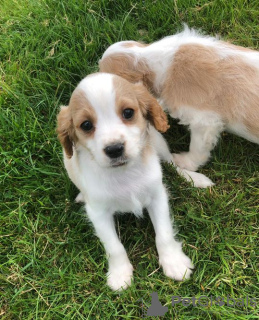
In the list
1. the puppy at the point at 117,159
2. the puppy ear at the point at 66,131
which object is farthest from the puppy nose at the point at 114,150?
the puppy ear at the point at 66,131

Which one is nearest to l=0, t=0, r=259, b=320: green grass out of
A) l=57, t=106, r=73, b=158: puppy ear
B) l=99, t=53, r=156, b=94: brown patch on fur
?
l=99, t=53, r=156, b=94: brown patch on fur

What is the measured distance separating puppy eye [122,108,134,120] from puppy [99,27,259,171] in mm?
1089

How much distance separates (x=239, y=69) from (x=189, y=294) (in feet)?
6.75

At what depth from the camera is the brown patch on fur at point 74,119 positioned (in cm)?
249

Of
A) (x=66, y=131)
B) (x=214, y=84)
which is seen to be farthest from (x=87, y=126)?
(x=214, y=84)

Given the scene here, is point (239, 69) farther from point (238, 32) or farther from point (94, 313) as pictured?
point (94, 313)

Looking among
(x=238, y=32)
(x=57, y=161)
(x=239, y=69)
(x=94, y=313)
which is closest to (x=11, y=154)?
(x=57, y=161)

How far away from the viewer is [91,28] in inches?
182

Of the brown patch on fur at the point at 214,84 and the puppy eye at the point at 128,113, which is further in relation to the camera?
the brown patch on fur at the point at 214,84

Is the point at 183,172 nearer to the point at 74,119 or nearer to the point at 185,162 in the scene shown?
the point at 185,162

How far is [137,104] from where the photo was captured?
2672 millimetres

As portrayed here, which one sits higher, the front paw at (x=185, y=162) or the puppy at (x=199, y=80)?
the puppy at (x=199, y=80)

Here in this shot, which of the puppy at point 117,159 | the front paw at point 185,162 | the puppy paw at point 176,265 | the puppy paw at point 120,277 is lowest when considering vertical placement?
the puppy paw at point 120,277

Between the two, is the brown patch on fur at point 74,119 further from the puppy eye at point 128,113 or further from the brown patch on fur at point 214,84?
the brown patch on fur at point 214,84
